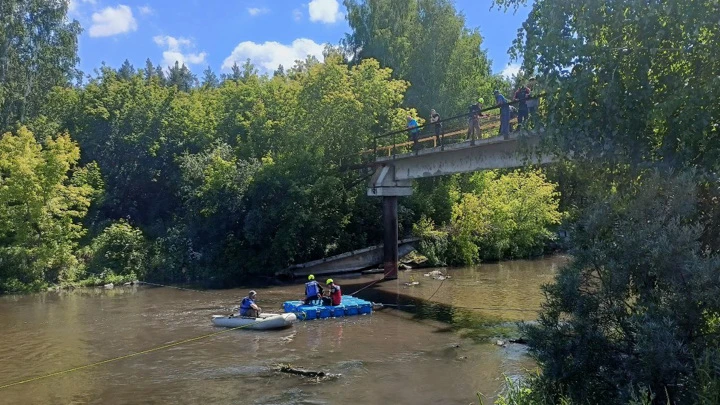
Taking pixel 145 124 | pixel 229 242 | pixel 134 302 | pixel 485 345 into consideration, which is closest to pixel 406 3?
pixel 145 124

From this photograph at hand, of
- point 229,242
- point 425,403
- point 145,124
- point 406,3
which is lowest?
point 425,403

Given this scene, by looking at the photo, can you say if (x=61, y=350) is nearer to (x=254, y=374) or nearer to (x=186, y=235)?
(x=254, y=374)

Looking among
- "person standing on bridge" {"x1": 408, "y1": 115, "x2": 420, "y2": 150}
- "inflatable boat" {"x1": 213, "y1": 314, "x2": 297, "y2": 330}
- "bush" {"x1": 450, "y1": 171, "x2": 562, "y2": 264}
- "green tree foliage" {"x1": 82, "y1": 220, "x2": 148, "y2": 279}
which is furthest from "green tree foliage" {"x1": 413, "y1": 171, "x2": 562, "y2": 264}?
"inflatable boat" {"x1": 213, "y1": 314, "x2": 297, "y2": 330}

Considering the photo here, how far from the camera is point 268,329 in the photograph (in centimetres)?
1862

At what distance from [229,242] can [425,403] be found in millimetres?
21390

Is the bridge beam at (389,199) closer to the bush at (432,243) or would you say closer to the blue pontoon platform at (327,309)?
the bush at (432,243)

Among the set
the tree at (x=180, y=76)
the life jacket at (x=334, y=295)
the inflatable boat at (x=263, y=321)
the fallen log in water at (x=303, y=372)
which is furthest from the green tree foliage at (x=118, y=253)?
the tree at (x=180, y=76)

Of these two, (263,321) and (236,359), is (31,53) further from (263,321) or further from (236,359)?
(236,359)

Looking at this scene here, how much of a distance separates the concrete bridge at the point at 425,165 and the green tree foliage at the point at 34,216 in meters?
14.8

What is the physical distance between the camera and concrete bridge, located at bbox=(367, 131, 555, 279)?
21.7 m

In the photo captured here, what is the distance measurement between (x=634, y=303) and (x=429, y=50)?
1603 inches

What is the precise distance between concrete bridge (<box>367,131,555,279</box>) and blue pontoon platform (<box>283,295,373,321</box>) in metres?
6.96

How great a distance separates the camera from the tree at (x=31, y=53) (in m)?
39.8

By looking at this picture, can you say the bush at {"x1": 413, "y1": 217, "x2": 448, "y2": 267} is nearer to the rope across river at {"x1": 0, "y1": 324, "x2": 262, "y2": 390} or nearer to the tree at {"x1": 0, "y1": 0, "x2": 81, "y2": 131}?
the rope across river at {"x1": 0, "y1": 324, "x2": 262, "y2": 390}
